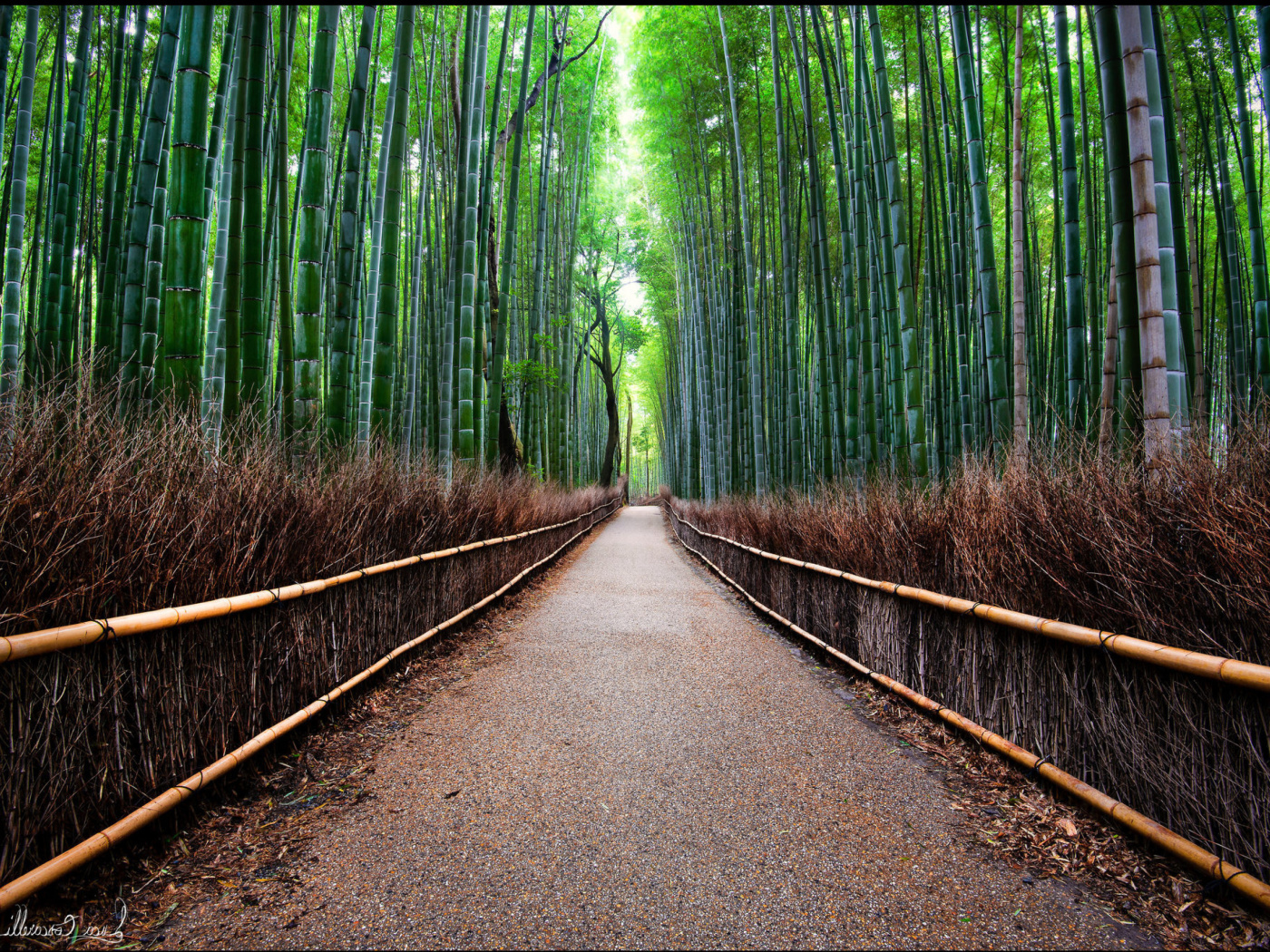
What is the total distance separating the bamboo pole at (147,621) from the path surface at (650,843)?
1.98 ft

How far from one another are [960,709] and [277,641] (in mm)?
2314

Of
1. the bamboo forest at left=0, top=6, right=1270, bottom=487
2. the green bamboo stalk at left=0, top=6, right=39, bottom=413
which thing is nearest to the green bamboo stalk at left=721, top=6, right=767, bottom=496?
the bamboo forest at left=0, top=6, right=1270, bottom=487

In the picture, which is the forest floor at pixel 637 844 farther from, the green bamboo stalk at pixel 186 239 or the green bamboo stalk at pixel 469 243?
the green bamboo stalk at pixel 469 243

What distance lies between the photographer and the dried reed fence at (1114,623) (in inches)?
47.5

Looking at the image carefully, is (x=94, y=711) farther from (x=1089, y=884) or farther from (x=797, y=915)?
(x=1089, y=884)

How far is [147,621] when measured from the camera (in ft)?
4.44

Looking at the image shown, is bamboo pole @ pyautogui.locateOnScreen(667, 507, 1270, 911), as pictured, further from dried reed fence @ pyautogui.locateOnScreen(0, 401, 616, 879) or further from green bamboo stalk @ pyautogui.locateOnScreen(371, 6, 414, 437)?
green bamboo stalk @ pyautogui.locateOnScreen(371, 6, 414, 437)

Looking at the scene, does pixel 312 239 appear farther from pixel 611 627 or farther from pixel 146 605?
pixel 611 627

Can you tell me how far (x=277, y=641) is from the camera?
1853mm

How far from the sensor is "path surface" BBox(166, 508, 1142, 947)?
46.4 inches

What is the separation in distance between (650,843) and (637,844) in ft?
0.11

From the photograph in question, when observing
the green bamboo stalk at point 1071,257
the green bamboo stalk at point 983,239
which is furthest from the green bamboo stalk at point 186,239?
the green bamboo stalk at point 983,239

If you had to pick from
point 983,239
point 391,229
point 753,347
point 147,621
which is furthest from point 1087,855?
point 753,347

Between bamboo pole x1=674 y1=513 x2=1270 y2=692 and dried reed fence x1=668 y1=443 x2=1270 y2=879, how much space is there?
4 centimetres
